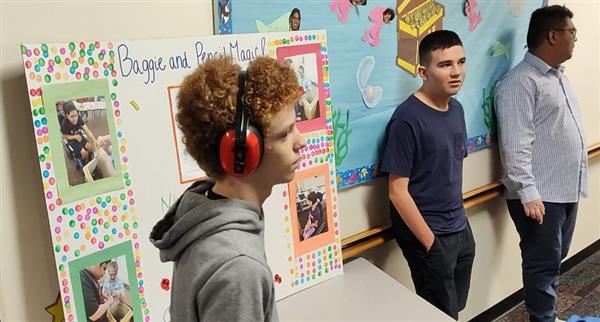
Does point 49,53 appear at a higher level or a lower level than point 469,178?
higher

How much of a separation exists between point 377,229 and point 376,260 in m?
0.16

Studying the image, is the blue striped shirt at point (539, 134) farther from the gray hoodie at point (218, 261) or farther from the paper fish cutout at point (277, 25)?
the gray hoodie at point (218, 261)

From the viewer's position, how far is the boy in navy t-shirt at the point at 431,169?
1.79m

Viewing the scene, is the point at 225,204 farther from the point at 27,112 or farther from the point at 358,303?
the point at 358,303

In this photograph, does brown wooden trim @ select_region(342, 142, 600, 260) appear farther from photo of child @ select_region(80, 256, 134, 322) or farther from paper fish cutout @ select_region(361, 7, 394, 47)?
→ photo of child @ select_region(80, 256, 134, 322)

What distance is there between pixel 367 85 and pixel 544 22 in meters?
0.93

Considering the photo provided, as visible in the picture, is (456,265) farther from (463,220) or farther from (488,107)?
(488,107)

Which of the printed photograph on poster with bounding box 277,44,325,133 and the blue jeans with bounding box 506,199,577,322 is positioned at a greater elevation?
the printed photograph on poster with bounding box 277,44,325,133

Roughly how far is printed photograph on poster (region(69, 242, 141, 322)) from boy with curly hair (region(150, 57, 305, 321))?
0.38 meters

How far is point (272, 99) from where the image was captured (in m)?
0.85

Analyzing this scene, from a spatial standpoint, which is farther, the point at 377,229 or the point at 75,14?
the point at 377,229

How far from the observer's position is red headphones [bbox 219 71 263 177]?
80cm

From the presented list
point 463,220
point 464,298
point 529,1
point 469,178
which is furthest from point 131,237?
point 529,1

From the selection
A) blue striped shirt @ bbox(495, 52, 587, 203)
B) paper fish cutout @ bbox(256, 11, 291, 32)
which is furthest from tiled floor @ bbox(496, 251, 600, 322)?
paper fish cutout @ bbox(256, 11, 291, 32)
